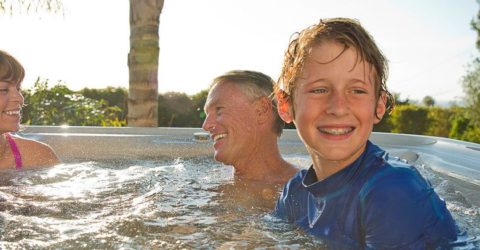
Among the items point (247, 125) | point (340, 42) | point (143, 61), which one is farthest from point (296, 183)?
point (143, 61)

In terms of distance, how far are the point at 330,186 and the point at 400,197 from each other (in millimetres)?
284

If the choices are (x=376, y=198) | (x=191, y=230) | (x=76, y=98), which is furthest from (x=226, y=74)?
(x=76, y=98)

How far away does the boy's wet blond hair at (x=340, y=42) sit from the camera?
1.84 metres

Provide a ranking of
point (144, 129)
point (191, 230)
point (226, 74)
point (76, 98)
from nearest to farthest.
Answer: point (191, 230)
point (226, 74)
point (144, 129)
point (76, 98)

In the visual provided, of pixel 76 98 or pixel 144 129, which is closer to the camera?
pixel 144 129

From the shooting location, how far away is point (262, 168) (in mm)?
3188

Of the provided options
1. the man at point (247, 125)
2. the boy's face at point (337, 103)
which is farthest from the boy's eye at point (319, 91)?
the man at point (247, 125)

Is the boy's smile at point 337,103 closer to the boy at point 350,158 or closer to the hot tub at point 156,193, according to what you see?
the boy at point 350,158

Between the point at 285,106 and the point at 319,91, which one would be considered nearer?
the point at 319,91

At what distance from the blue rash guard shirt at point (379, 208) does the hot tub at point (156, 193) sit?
0.53 ft

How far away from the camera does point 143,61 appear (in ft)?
20.5

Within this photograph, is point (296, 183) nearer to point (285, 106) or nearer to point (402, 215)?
point (285, 106)

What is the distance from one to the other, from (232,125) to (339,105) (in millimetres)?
1373

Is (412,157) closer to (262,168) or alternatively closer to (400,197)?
(262,168)
